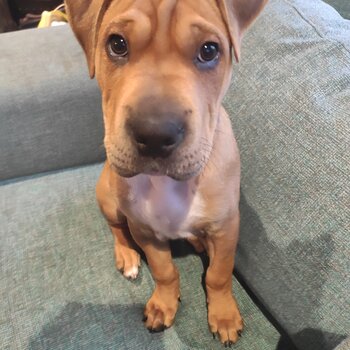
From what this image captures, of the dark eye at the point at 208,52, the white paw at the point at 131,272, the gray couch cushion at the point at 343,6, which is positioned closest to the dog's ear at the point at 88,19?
the dark eye at the point at 208,52

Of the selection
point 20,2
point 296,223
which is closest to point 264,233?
point 296,223

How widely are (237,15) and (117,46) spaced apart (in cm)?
29

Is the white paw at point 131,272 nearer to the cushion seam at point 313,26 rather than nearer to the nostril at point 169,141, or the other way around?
the nostril at point 169,141

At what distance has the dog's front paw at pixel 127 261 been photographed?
1.55m

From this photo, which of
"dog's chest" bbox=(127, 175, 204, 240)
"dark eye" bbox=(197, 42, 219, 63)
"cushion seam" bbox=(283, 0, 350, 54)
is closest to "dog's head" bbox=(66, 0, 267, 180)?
"dark eye" bbox=(197, 42, 219, 63)

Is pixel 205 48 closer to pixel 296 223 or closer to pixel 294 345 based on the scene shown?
pixel 296 223

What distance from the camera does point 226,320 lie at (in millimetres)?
1397

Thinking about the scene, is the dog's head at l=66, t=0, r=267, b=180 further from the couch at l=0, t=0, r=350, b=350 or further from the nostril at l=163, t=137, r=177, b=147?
the couch at l=0, t=0, r=350, b=350

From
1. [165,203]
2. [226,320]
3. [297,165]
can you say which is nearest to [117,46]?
[165,203]

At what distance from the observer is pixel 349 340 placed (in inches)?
36.1

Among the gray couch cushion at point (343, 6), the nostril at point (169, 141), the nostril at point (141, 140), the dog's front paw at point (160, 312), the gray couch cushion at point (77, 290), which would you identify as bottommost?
the gray couch cushion at point (77, 290)

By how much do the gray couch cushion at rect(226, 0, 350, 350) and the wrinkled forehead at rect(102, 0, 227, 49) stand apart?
387mm

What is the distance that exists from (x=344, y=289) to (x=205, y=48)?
67cm

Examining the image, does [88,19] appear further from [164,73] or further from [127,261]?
[127,261]
